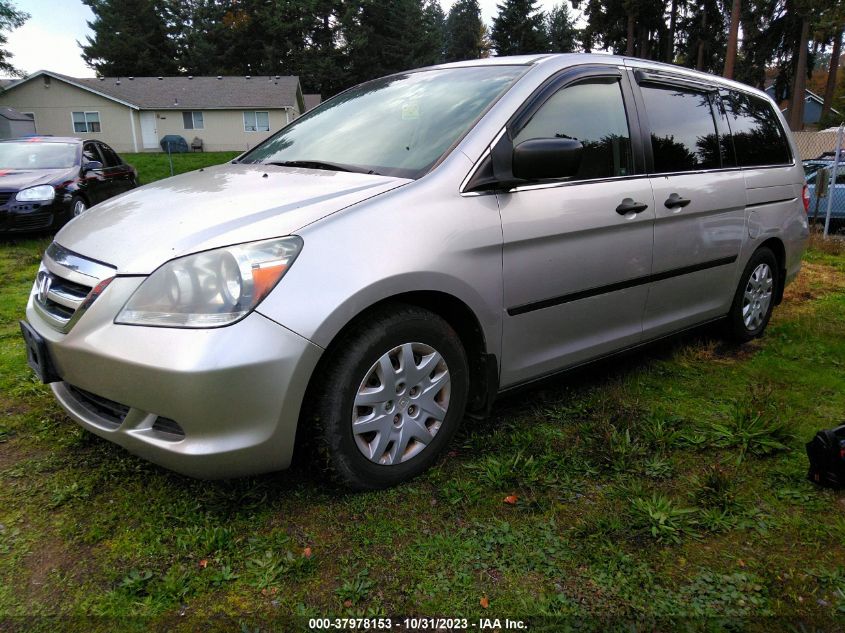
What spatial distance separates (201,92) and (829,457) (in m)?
43.0

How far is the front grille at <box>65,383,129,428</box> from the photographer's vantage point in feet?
7.43

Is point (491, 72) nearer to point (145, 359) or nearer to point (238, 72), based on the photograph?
point (145, 359)

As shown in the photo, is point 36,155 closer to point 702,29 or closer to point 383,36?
point 702,29

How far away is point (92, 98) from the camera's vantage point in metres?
37.4

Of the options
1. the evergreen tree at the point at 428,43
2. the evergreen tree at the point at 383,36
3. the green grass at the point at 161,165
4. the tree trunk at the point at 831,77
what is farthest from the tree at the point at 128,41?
the tree trunk at the point at 831,77

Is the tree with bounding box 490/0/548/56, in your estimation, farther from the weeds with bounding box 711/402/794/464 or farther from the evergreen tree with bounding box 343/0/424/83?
the weeds with bounding box 711/402/794/464

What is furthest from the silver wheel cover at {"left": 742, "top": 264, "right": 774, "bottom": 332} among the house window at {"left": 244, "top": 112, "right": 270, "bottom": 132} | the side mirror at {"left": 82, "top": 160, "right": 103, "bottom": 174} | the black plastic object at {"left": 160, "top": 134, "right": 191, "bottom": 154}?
the house window at {"left": 244, "top": 112, "right": 270, "bottom": 132}

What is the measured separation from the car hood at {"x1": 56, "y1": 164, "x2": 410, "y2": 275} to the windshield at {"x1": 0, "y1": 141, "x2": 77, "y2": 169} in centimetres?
741

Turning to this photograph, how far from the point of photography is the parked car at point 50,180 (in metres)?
8.13

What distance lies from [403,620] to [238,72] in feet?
184

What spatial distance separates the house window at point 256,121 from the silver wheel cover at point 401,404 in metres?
39.7

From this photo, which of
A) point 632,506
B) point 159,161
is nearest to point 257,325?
point 632,506

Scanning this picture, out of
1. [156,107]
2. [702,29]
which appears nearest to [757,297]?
[702,29]

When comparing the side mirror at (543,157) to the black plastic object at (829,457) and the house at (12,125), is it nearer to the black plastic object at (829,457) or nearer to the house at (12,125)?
the black plastic object at (829,457)
